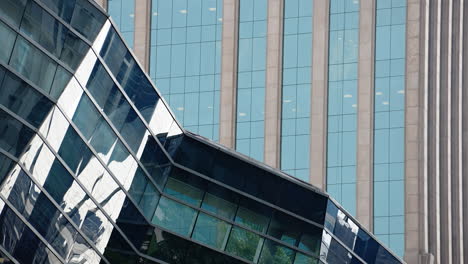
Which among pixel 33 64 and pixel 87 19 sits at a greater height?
pixel 87 19

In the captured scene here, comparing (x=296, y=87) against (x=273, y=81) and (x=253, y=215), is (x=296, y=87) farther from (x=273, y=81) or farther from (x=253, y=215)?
(x=253, y=215)

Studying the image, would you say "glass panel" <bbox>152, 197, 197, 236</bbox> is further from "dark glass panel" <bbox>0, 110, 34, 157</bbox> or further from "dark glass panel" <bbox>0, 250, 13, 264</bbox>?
"dark glass panel" <bbox>0, 110, 34, 157</bbox>

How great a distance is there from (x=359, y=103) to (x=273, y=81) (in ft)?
18.2

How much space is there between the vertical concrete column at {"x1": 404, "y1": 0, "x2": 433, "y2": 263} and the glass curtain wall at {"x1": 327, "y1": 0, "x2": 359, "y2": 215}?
10.5 feet

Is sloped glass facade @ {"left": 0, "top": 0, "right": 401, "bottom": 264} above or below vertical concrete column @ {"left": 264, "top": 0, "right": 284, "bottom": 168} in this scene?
below

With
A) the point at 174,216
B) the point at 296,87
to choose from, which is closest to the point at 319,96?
the point at 296,87

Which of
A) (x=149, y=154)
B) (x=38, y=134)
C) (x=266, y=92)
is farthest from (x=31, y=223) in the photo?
(x=266, y=92)

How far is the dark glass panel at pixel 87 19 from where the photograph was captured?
123 feet

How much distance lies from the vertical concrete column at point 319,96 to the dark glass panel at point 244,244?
41.7m

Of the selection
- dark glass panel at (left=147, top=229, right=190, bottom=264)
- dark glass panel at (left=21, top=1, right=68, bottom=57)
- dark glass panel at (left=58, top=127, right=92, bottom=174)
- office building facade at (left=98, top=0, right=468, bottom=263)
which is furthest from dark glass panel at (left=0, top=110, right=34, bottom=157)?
office building facade at (left=98, top=0, right=468, bottom=263)

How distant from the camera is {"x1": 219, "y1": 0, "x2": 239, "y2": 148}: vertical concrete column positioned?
293 ft

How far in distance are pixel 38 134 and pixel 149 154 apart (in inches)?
245

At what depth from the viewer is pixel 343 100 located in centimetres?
8769

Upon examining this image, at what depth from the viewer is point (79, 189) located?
126 feet
